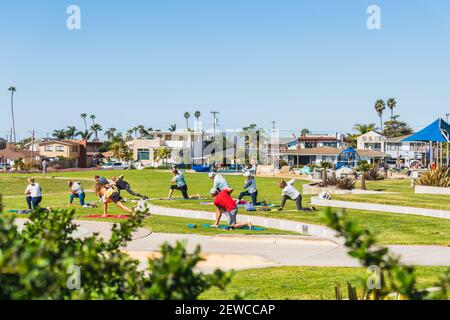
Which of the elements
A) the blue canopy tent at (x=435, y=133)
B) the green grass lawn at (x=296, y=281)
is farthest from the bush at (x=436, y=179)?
the green grass lawn at (x=296, y=281)

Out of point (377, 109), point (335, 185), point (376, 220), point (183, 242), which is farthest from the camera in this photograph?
point (377, 109)

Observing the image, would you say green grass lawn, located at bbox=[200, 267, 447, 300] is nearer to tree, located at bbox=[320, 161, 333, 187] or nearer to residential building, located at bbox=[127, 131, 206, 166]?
tree, located at bbox=[320, 161, 333, 187]

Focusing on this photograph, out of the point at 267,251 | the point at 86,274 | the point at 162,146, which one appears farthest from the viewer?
the point at 162,146

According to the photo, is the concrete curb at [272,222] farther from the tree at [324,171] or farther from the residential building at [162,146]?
the residential building at [162,146]

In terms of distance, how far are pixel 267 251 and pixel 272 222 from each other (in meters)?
4.36

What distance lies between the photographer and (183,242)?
3.82m

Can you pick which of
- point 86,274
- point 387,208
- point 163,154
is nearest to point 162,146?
point 163,154

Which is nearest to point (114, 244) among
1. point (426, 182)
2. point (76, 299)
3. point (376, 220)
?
point (76, 299)

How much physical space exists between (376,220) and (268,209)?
14.0ft

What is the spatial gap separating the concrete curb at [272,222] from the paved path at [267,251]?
72 centimetres

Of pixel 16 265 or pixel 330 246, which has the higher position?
pixel 16 265

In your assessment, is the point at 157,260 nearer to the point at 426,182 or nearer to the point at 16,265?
the point at 16,265

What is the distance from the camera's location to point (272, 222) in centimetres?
1909

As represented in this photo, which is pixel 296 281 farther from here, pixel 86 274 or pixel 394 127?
pixel 394 127
